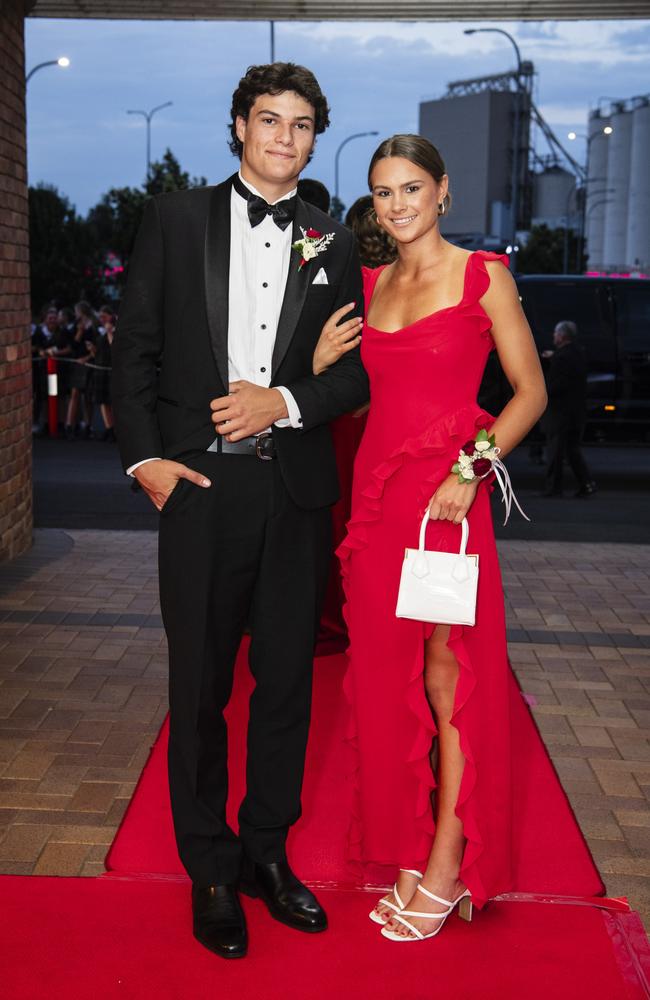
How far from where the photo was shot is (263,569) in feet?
9.73

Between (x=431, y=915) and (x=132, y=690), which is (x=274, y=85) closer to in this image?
(x=431, y=915)

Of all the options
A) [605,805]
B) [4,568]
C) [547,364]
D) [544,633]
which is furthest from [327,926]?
[547,364]

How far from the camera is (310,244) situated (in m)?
2.88

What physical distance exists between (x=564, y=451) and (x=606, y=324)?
9.05ft

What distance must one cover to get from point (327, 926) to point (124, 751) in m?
1.56

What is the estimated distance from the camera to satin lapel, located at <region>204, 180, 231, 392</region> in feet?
9.32

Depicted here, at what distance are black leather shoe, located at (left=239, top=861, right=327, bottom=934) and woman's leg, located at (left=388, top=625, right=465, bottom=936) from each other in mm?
263

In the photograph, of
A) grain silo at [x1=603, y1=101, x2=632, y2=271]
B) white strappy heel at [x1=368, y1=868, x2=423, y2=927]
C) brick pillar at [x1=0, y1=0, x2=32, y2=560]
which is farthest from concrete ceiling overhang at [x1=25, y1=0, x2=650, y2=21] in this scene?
grain silo at [x1=603, y1=101, x2=632, y2=271]

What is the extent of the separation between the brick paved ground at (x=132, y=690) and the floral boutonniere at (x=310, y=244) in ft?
6.15

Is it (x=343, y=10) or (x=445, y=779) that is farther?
(x=343, y=10)

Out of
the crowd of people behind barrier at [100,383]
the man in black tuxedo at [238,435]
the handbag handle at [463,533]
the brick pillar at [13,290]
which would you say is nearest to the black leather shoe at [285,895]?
the man in black tuxedo at [238,435]

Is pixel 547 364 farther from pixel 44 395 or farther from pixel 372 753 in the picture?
pixel 372 753

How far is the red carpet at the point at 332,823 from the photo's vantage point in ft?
11.1

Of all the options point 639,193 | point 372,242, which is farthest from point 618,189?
point 372,242
